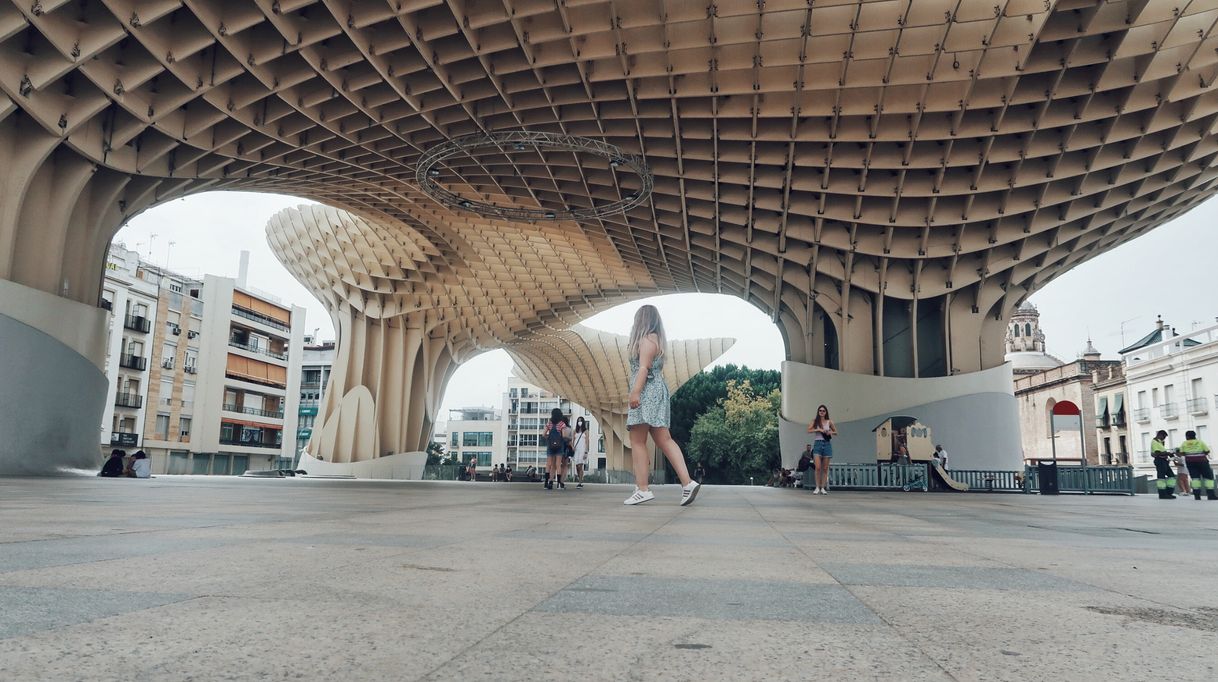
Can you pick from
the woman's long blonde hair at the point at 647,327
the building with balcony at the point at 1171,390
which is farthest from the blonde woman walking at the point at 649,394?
the building with balcony at the point at 1171,390

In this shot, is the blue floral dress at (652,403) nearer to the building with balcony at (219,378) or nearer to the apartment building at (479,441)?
the building with balcony at (219,378)

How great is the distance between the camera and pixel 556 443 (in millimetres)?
16156

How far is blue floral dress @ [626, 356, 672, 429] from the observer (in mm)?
8688

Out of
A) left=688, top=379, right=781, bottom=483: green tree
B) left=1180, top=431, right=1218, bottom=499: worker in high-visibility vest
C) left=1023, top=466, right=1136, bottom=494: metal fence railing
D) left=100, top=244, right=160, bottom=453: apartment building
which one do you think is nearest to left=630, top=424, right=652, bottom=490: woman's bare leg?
left=1180, top=431, right=1218, bottom=499: worker in high-visibility vest

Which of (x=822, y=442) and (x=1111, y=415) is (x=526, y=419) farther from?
(x=822, y=442)

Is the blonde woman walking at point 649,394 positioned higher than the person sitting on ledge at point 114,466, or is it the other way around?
the blonde woman walking at point 649,394

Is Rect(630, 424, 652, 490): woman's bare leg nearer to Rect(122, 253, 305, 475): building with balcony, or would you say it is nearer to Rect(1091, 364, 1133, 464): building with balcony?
Rect(122, 253, 305, 475): building with balcony

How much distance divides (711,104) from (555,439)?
9763 mm

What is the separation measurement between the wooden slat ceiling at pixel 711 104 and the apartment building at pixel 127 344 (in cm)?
2998

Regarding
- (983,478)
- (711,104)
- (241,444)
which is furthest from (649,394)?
(241,444)

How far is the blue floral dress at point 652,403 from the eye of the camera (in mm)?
8688

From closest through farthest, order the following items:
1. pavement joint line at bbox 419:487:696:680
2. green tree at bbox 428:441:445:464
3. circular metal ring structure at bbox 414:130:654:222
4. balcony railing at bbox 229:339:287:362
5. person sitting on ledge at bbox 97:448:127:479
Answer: pavement joint line at bbox 419:487:696:680 → person sitting on ledge at bbox 97:448:127:479 → circular metal ring structure at bbox 414:130:654:222 → balcony railing at bbox 229:339:287:362 → green tree at bbox 428:441:445:464

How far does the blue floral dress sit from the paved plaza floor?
4009 millimetres

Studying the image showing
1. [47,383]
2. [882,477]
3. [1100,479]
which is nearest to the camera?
[47,383]
